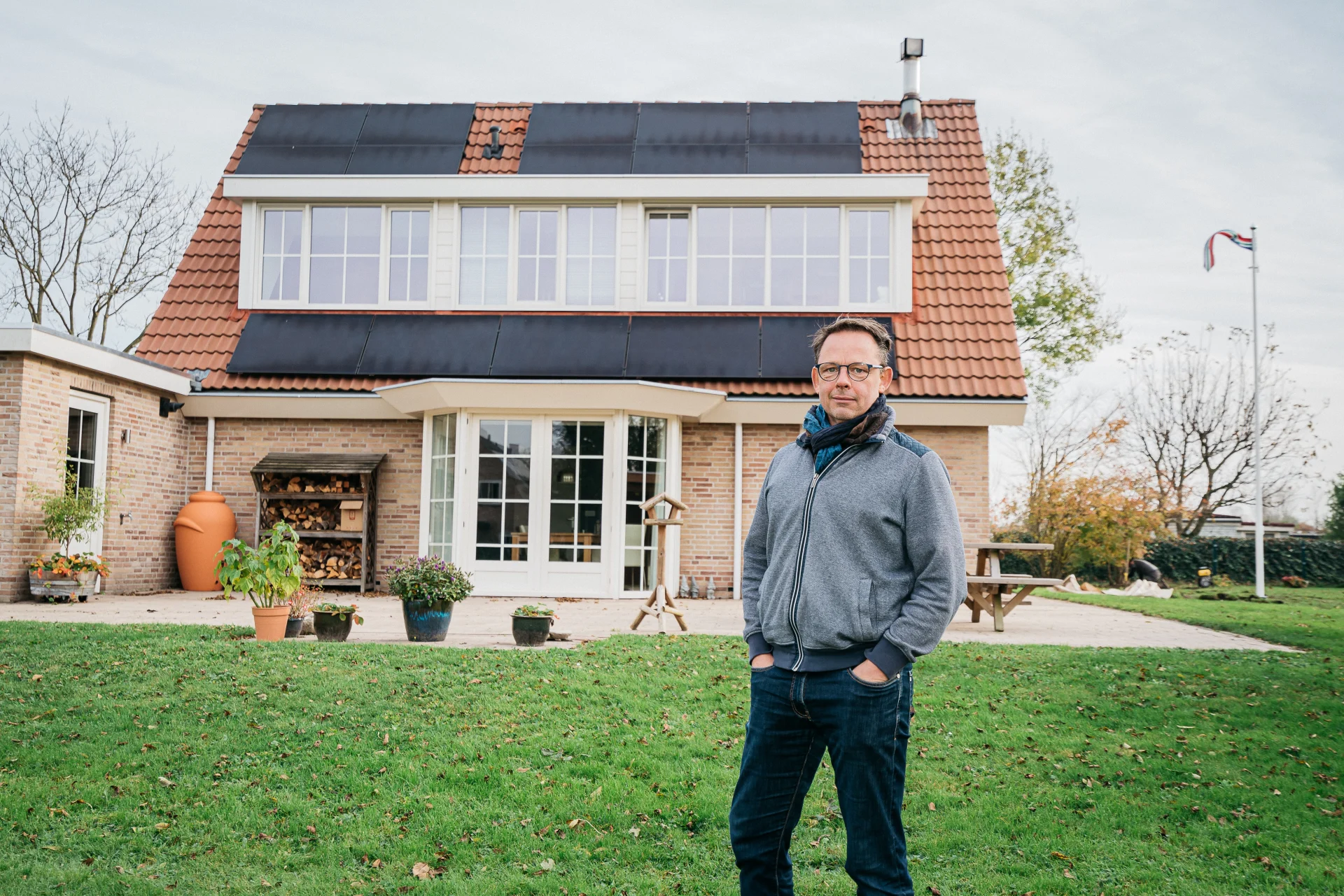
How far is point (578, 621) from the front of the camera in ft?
33.6

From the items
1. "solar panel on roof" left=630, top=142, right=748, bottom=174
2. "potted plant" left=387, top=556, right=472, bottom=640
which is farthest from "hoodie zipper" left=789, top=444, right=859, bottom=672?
"solar panel on roof" left=630, top=142, right=748, bottom=174

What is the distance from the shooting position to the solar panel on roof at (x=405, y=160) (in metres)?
15.0

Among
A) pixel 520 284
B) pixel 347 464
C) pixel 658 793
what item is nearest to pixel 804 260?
pixel 520 284

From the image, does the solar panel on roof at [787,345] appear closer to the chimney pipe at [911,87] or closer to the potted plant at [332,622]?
the chimney pipe at [911,87]

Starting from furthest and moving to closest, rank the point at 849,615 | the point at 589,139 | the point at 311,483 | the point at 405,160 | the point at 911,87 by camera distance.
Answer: the point at 911,87
the point at 589,139
the point at 405,160
the point at 311,483
the point at 849,615

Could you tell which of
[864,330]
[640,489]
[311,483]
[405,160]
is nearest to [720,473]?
[640,489]

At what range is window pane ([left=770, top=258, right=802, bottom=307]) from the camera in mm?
14430

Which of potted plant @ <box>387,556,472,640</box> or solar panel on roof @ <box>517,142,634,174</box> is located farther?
solar panel on roof @ <box>517,142,634,174</box>

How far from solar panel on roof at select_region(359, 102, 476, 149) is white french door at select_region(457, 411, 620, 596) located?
5.39 metres

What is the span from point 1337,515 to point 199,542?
27.5 metres

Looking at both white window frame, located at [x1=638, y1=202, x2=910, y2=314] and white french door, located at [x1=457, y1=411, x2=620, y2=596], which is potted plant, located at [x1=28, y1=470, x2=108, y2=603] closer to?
white french door, located at [x1=457, y1=411, x2=620, y2=596]

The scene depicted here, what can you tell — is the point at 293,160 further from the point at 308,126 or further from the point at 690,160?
the point at 690,160

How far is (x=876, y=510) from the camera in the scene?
8.39 feet

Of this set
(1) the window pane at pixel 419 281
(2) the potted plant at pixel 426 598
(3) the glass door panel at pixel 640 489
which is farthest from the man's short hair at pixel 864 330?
(1) the window pane at pixel 419 281
